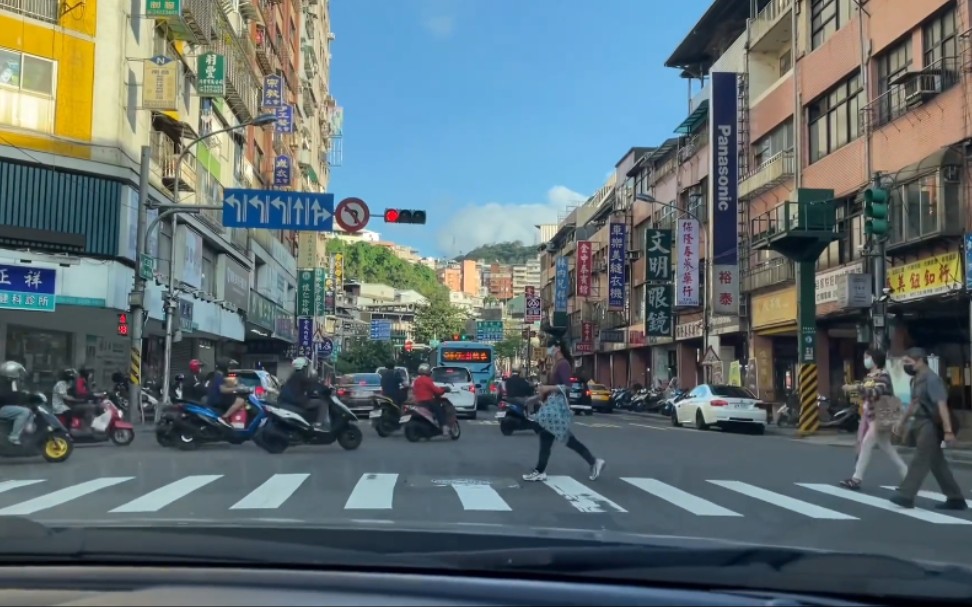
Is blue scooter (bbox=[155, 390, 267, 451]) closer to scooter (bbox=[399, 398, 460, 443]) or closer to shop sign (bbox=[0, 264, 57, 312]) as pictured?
scooter (bbox=[399, 398, 460, 443])

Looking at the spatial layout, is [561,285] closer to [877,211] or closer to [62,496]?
[877,211]

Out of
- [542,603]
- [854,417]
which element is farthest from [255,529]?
[854,417]

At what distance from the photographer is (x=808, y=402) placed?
26.7 m

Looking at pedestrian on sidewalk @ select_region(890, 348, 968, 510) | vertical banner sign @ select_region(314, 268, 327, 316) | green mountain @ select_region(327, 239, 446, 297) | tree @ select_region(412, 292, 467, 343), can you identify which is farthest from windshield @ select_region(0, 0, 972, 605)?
green mountain @ select_region(327, 239, 446, 297)

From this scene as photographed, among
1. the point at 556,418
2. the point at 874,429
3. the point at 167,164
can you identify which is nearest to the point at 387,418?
the point at 556,418

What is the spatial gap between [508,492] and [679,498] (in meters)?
2.04

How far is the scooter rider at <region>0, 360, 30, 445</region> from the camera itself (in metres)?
15.1

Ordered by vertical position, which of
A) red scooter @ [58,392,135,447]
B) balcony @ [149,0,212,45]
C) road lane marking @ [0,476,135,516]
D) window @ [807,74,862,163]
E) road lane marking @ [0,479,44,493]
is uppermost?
balcony @ [149,0,212,45]

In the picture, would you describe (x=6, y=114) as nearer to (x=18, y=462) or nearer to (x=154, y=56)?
(x=154, y=56)

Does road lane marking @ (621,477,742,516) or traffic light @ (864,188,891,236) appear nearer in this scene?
road lane marking @ (621,477,742,516)

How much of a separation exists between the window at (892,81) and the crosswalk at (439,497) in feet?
53.4

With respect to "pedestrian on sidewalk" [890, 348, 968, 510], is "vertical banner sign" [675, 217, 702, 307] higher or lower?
higher

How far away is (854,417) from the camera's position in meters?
26.1

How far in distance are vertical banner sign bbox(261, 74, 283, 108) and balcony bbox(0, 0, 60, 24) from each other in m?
23.5
